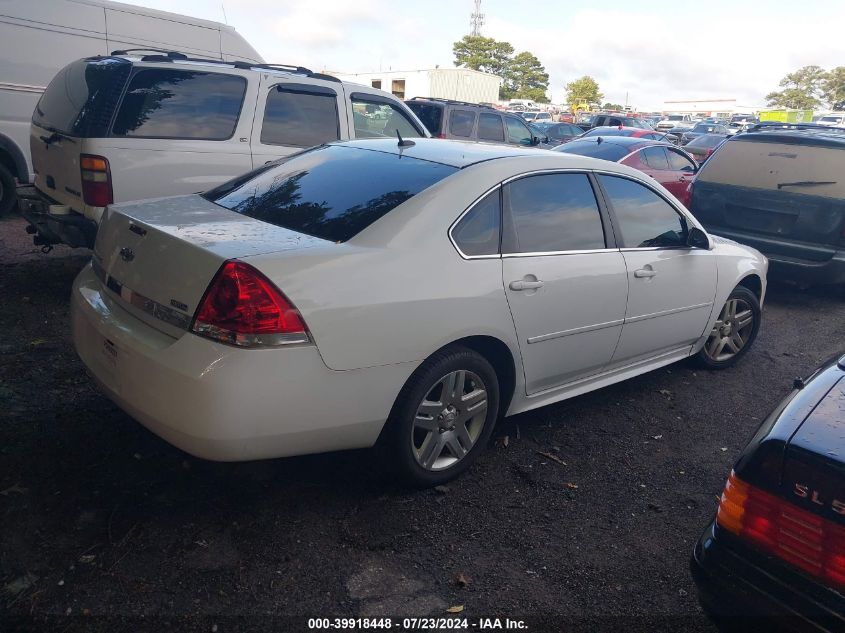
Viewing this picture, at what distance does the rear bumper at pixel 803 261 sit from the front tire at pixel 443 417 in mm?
5078

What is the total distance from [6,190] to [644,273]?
7.59 metres

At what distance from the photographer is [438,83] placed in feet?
111

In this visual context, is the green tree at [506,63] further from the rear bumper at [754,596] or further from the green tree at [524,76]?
the rear bumper at [754,596]

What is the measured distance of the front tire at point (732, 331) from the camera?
16.9 feet

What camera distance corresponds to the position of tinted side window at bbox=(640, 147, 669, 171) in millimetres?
10766

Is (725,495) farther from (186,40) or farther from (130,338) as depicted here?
(186,40)

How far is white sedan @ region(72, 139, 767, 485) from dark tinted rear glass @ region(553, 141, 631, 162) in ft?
20.8

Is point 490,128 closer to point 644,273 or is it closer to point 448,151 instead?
point 644,273

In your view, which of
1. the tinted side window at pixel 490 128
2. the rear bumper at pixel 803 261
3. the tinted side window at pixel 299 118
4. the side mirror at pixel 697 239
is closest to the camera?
the side mirror at pixel 697 239

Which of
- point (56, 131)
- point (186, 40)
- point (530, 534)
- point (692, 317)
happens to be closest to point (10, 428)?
point (530, 534)

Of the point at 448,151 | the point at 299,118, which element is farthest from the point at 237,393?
the point at 299,118

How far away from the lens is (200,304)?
8.73ft

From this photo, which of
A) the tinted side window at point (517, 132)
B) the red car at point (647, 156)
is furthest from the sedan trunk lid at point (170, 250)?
the tinted side window at point (517, 132)

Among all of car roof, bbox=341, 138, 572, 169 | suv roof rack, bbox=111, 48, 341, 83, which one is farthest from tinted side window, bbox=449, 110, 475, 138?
car roof, bbox=341, 138, 572, 169
